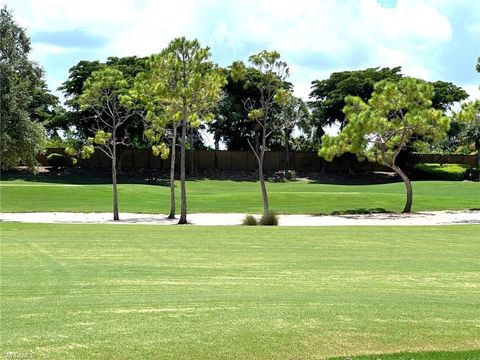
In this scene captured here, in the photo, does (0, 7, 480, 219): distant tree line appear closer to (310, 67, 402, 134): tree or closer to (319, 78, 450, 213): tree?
(319, 78, 450, 213): tree

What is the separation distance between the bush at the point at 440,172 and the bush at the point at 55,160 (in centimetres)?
4289

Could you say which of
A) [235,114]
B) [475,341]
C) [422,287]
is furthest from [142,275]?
[235,114]

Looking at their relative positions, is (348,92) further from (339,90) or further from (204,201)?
(204,201)

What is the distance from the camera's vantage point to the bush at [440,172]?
248 feet

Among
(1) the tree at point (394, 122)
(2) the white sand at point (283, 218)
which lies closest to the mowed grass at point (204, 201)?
(2) the white sand at point (283, 218)

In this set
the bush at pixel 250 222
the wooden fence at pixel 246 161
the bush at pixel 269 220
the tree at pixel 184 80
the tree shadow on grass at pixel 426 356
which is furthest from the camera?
the wooden fence at pixel 246 161

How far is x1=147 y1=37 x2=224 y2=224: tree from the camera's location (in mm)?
37062

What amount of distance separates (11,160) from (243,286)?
32687 mm

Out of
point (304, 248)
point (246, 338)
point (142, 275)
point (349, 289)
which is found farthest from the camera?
point (304, 248)

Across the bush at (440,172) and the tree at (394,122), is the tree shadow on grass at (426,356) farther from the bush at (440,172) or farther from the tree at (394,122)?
the bush at (440,172)

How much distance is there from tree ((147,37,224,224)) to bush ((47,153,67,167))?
42.5 m

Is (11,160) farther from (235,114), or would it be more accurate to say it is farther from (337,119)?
(337,119)

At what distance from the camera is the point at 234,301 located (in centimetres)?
1048

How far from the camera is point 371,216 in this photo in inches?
1602
